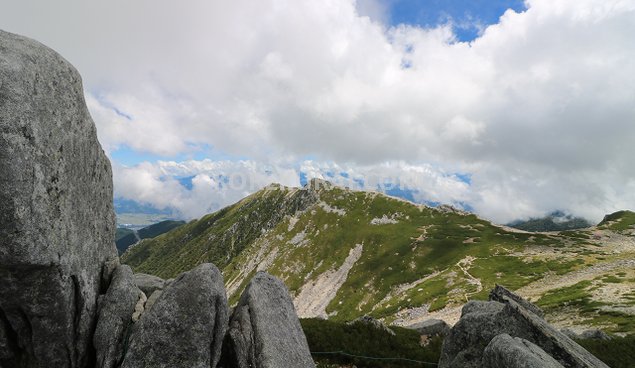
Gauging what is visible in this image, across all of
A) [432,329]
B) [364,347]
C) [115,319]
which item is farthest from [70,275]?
[432,329]

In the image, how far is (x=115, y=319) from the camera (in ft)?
50.2

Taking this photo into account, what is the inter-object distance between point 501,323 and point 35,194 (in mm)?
21077

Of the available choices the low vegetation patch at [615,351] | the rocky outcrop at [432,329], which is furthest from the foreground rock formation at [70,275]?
the low vegetation patch at [615,351]

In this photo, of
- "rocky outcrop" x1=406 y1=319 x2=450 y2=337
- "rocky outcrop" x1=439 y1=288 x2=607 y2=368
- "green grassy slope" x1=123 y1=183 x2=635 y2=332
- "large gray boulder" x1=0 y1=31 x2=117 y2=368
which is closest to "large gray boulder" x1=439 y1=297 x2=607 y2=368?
"rocky outcrop" x1=439 y1=288 x2=607 y2=368

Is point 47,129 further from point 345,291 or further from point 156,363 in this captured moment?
point 345,291

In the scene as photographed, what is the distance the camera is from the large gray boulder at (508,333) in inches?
661

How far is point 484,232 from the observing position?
16700cm

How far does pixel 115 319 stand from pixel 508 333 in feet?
60.6

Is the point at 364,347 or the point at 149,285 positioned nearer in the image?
the point at 149,285

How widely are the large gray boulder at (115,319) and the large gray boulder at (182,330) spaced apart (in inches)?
40.6

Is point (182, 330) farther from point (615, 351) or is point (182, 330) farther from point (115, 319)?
point (615, 351)

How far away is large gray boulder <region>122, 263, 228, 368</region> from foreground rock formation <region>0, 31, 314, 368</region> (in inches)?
1.5

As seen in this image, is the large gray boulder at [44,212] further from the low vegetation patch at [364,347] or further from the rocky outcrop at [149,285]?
the low vegetation patch at [364,347]

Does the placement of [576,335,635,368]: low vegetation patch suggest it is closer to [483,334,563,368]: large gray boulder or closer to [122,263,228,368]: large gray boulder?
[483,334,563,368]: large gray boulder
